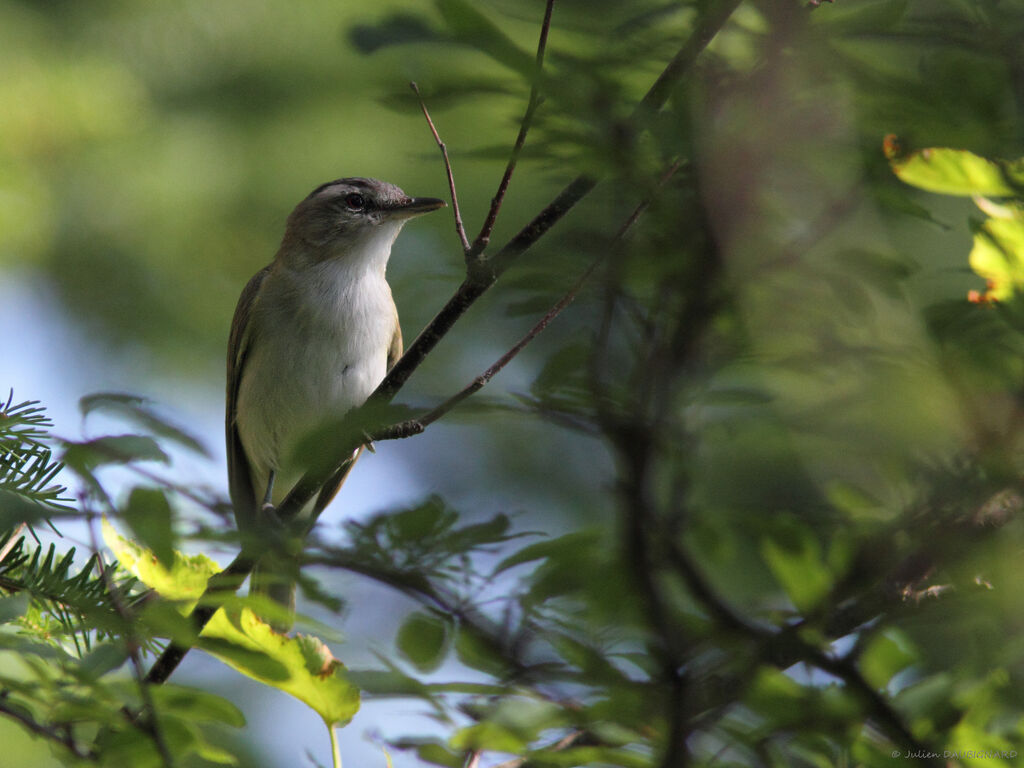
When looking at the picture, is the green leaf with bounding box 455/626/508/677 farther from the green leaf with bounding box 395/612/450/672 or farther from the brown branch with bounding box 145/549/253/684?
the brown branch with bounding box 145/549/253/684

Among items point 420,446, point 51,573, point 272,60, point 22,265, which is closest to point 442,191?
point 272,60

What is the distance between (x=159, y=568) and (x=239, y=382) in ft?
10.4

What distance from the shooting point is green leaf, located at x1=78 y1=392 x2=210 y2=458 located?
114 cm

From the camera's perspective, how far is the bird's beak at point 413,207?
4.08 metres

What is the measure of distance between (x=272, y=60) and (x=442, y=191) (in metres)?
1.40

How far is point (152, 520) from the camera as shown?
108 centimetres

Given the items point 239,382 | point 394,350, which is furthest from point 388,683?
point 239,382

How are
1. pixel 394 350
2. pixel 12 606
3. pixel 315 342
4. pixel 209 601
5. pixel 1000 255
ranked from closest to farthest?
pixel 209 601
pixel 12 606
pixel 1000 255
pixel 315 342
pixel 394 350

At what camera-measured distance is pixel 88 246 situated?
19.8 ft

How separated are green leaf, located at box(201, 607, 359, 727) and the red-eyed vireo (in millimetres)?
2509

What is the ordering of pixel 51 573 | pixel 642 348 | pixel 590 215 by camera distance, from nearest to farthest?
pixel 642 348, pixel 590 215, pixel 51 573

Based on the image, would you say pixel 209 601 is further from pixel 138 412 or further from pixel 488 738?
pixel 488 738

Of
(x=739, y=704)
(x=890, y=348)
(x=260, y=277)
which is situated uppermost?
(x=260, y=277)

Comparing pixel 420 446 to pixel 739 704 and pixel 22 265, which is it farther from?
pixel 739 704
